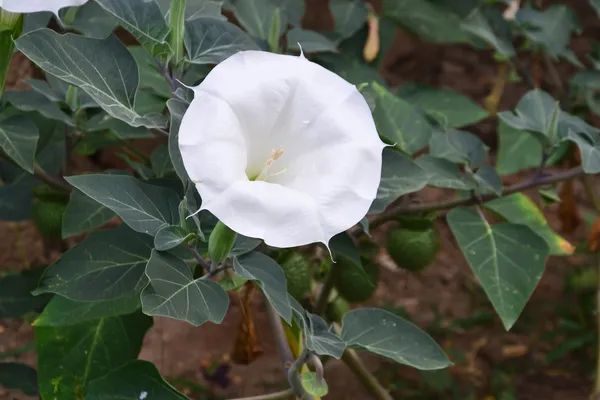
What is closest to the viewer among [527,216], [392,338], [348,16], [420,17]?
[392,338]

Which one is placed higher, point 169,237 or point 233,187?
point 233,187

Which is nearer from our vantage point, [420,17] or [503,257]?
[503,257]

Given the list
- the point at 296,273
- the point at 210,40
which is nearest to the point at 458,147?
the point at 296,273

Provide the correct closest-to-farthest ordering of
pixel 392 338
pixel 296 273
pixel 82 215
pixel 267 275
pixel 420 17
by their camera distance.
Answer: pixel 267 275, pixel 392 338, pixel 82 215, pixel 296 273, pixel 420 17

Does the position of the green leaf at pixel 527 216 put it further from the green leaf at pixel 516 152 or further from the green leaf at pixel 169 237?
the green leaf at pixel 169 237

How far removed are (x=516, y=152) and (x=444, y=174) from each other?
408 millimetres

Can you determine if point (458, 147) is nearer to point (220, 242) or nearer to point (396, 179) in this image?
point (396, 179)

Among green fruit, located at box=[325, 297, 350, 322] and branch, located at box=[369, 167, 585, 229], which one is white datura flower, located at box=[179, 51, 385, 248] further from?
green fruit, located at box=[325, 297, 350, 322]

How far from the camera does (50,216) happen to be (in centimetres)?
99

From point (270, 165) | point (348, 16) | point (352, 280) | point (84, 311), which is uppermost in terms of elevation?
point (270, 165)

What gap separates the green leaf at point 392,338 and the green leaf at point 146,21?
1.19ft

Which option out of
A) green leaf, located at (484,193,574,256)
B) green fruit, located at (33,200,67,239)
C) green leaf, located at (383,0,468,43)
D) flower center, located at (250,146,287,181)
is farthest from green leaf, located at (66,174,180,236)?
green leaf, located at (383,0,468,43)

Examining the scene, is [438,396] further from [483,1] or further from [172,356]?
[483,1]

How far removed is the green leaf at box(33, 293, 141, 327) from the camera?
2.63 feet
